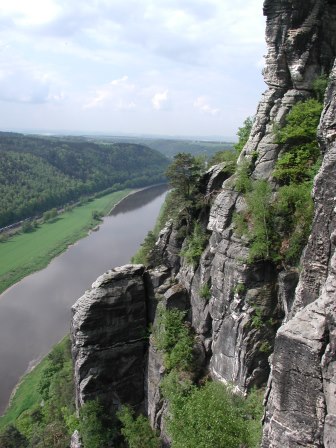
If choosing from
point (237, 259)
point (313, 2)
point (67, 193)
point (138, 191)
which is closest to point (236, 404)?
point (237, 259)

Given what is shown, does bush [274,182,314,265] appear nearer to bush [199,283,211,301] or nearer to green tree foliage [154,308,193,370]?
bush [199,283,211,301]

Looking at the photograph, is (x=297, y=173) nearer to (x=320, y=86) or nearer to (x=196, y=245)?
(x=320, y=86)

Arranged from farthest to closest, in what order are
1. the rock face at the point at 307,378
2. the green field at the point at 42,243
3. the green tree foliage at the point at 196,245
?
the green field at the point at 42,243 → the green tree foliage at the point at 196,245 → the rock face at the point at 307,378

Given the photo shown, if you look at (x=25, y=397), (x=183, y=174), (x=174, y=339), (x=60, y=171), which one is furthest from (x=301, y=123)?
(x=60, y=171)

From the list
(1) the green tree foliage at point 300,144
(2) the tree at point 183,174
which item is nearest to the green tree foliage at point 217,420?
(1) the green tree foliage at point 300,144

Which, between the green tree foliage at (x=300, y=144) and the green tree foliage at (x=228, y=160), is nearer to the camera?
the green tree foliage at (x=300, y=144)

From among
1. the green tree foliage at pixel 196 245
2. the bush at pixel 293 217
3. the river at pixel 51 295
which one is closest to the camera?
the bush at pixel 293 217

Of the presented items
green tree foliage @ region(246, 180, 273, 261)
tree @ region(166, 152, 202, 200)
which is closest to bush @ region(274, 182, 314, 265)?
green tree foliage @ region(246, 180, 273, 261)

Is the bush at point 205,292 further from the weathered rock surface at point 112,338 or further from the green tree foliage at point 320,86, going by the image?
the green tree foliage at point 320,86
